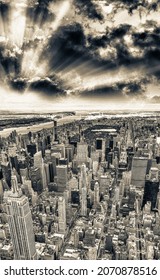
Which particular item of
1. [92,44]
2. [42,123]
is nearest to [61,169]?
[42,123]

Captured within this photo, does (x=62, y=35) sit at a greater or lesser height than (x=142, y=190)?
greater

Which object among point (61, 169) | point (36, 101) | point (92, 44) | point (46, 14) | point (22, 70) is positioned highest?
point (46, 14)

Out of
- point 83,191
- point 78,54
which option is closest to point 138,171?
point 83,191

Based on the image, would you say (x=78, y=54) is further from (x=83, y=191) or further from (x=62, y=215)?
(x=83, y=191)

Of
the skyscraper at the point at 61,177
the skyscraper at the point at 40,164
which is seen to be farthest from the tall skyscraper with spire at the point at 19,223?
the skyscraper at the point at 40,164

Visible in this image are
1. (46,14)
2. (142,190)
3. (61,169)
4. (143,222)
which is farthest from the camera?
(61,169)

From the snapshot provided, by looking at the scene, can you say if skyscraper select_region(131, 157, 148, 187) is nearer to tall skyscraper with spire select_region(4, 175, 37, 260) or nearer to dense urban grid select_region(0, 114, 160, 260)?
dense urban grid select_region(0, 114, 160, 260)

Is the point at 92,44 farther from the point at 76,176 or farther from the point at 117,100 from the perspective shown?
the point at 76,176

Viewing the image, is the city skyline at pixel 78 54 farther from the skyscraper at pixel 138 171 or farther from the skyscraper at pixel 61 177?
the skyscraper at pixel 138 171
